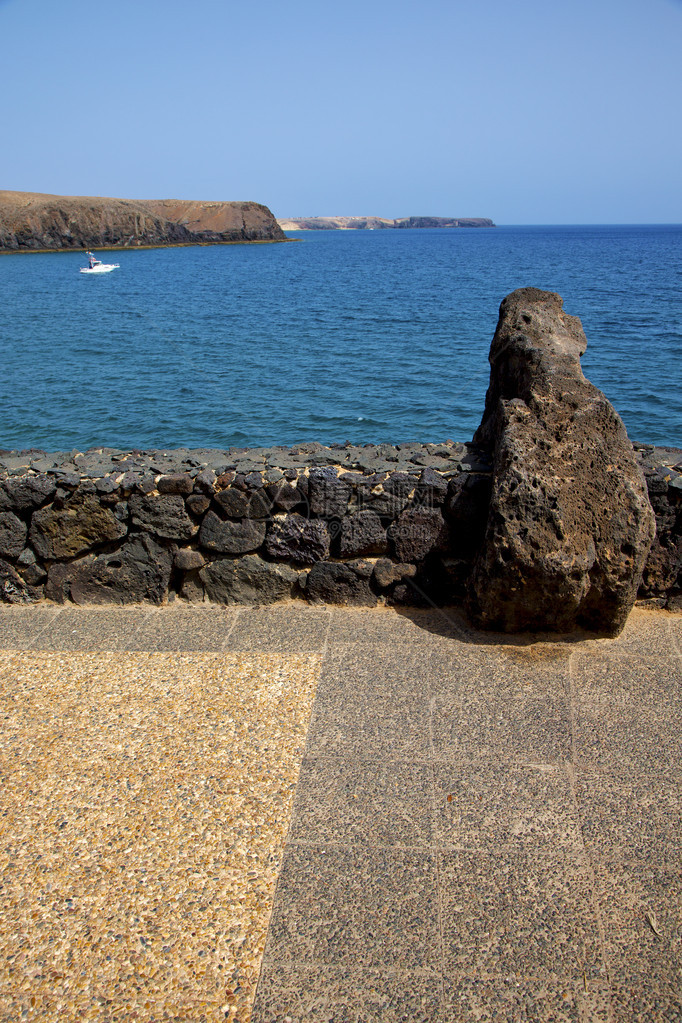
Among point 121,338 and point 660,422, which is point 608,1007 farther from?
point 121,338

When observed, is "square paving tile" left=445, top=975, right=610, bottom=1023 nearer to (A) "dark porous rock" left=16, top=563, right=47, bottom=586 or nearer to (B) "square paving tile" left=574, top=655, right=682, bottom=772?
(B) "square paving tile" left=574, top=655, right=682, bottom=772

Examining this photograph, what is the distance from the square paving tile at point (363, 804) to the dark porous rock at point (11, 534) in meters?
3.23

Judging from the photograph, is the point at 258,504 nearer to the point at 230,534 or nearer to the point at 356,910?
the point at 230,534

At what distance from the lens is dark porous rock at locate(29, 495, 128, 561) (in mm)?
5863

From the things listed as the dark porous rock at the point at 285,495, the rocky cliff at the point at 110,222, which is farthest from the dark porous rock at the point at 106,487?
the rocky cliff at the point at 110,222

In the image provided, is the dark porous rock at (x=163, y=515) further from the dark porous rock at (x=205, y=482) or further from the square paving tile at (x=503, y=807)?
the square paving tile at (x=503, y=807)

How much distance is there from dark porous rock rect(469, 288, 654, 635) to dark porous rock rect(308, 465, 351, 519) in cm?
117

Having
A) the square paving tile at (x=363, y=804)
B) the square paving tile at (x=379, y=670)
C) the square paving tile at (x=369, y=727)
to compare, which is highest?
the square paving tile at (x=379, y=670)

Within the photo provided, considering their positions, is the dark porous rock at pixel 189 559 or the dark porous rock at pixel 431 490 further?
the dark porous rock at pixel 189 559

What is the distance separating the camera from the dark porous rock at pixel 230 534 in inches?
230

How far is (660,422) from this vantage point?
59.9 feet

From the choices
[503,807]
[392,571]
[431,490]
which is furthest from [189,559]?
[503,807]

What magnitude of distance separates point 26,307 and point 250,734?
41.5 meters

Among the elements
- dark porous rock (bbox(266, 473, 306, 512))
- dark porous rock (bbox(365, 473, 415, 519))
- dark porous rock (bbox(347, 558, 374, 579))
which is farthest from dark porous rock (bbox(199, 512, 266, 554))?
dark porous rock (bbox(365, 473, 415, 519))
